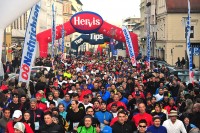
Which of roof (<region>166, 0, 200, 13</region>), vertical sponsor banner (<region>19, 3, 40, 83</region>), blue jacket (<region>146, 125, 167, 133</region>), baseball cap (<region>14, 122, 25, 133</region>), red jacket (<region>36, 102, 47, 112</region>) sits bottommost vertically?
blue jacket (<region>146, 125, 167, 133</region>)

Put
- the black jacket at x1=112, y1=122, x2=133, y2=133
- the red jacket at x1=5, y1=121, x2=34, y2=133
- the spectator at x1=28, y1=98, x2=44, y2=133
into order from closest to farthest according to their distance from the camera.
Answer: the red jacket at x1=5, y1=121, x2=34, y2=133 → the black jacket at x1=112, y1=122, x2=133, y2=133 → the spectator at x1=28, y1=98, x2=44, y2=133

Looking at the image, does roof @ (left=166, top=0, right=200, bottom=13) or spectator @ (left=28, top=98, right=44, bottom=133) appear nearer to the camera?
spectator @ (left=28, top=98, right=44, bottom=133)

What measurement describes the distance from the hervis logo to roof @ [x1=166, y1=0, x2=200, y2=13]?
49.3 ft

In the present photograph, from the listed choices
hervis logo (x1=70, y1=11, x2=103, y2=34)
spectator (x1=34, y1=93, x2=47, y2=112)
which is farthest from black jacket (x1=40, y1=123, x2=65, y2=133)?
hervis logo (x1=70, y1=11, x2=103, y2=34)

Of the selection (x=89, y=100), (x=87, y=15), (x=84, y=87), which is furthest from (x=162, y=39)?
(x=89, y=100)

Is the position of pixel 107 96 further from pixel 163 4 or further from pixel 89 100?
pixel 163 4

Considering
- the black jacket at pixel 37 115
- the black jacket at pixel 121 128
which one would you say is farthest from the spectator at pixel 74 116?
the black jacket at pixel 121 128

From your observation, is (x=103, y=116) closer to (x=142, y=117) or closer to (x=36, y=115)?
(x=142, y=117)

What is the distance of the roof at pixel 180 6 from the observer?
58062 millimetres

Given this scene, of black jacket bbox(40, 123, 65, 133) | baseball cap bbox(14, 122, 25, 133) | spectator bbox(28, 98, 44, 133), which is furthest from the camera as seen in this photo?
spectator bbox(28, 98, 44, 133)

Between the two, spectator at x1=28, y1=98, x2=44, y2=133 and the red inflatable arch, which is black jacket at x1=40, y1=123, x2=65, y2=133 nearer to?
spectator at x1=28, y1=98, x2=44, y2=133

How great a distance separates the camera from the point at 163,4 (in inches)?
2431

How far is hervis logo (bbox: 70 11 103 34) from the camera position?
148 ft

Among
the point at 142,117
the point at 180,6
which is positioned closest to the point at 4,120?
the point at 142,117
